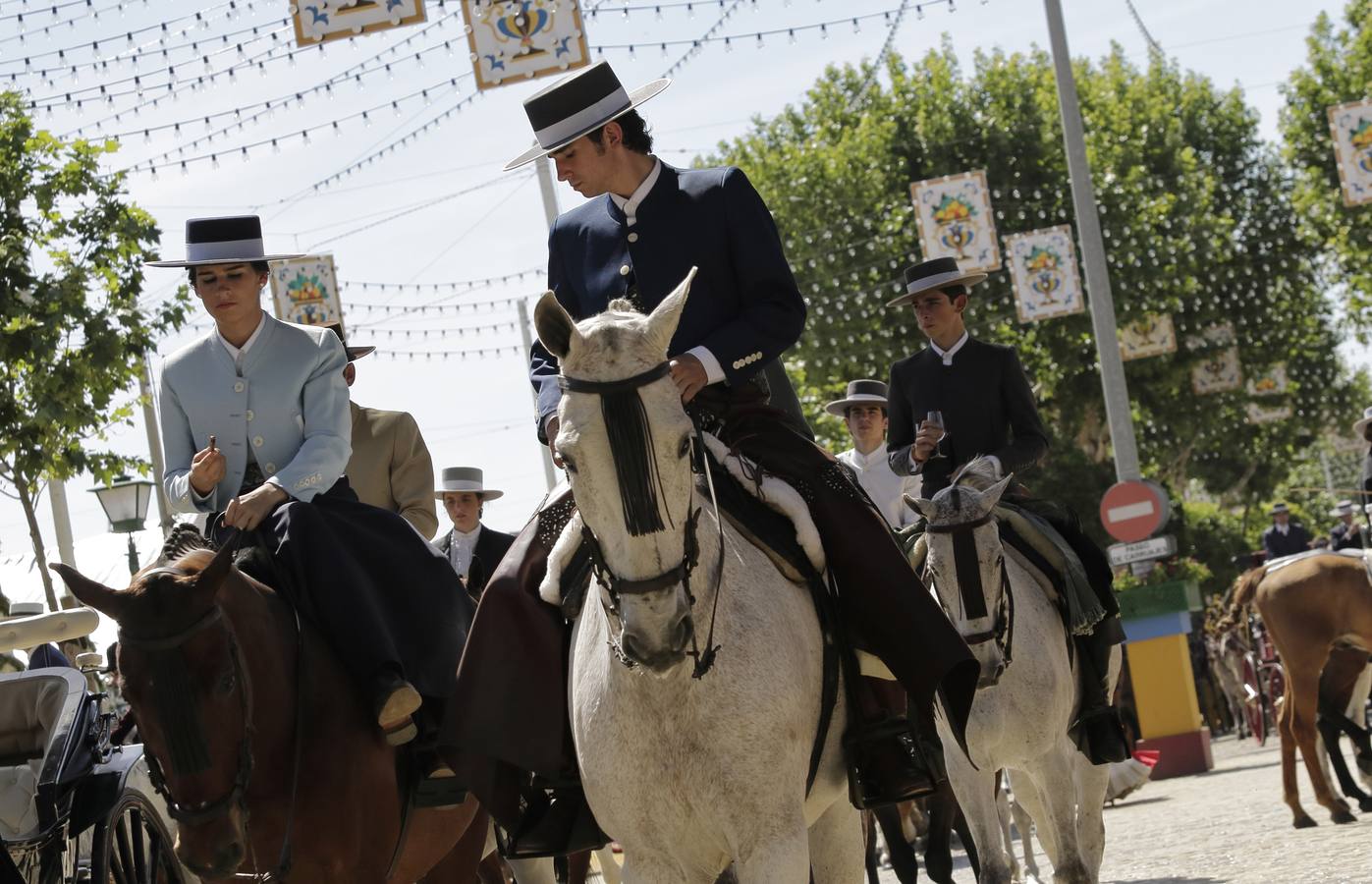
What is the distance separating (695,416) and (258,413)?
2173 millimetres

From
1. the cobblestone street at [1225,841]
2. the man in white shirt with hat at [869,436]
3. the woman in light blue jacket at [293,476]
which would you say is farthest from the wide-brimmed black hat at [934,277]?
the woman in light blue jacket at [293,476]

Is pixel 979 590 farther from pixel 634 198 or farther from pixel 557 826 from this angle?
pixel 557 826

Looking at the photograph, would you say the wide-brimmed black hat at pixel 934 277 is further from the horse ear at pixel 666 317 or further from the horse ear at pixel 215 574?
the horse ear at pixel 666 317

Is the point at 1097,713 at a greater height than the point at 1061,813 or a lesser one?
greater

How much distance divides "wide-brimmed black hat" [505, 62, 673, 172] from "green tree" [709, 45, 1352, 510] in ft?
129

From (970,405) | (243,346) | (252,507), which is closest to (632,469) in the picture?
(252,507)

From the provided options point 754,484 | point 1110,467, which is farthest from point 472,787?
point 1110,467

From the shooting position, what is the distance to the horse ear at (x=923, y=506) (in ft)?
33.1

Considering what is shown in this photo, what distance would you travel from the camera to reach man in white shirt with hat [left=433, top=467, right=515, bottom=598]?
45.2ft

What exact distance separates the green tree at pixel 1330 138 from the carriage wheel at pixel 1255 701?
1433cm

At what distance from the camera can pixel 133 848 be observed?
24.8 feet

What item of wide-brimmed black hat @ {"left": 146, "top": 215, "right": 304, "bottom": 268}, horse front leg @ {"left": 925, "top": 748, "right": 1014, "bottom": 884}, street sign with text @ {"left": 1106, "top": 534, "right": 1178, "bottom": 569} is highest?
wide-brimmed black hat @ {"left": 146, "top": 215, "right": 304, "bottom": 268}

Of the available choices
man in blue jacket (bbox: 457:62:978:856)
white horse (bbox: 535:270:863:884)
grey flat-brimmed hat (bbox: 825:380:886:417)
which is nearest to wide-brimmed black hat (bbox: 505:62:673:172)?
man in blue jacket (bbox: 457:62:978:856)

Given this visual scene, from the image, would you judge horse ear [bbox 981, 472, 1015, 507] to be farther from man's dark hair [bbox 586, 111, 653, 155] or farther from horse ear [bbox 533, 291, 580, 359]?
horse ear [bbox 533, 291, 580, 359]
